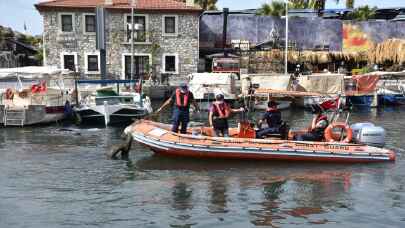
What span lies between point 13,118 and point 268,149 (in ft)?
44.3

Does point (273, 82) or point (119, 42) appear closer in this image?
point (273, 82)

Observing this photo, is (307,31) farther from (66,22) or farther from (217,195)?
(217,195)

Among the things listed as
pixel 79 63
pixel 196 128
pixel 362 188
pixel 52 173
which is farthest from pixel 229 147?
pixel 79 63

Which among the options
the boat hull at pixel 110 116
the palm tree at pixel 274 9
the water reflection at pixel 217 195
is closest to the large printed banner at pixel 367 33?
the palm tree at pixel 274 9

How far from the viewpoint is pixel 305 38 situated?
154ft

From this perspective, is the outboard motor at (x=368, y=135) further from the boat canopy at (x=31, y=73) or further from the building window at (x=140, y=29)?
the building window at (x=140, y=29)

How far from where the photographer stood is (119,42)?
40312 mm

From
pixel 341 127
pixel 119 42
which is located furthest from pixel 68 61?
pixel 341 127

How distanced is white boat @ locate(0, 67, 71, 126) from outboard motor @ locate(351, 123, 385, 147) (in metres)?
14.5

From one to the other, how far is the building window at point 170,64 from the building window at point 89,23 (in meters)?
5.77

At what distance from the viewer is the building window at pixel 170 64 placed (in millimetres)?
40844

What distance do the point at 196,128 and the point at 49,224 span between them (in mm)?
7378

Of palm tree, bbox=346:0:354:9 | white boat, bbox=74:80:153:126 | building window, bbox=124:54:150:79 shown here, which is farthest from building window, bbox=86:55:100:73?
palm tree, bbox=346:0:354:9

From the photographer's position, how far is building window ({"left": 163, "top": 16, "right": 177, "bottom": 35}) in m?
40.5
